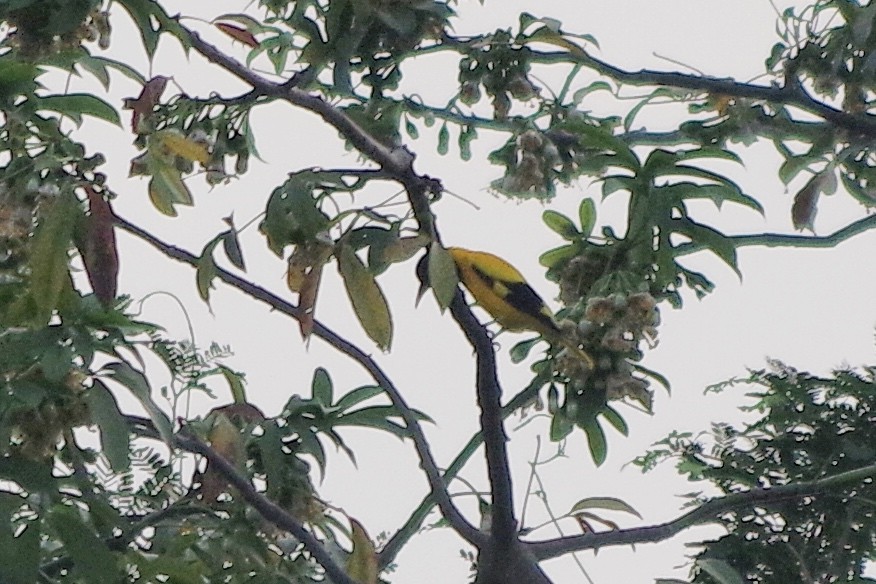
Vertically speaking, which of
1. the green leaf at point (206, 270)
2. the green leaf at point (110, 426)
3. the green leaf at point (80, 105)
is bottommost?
the green leaf at point (110, 426)

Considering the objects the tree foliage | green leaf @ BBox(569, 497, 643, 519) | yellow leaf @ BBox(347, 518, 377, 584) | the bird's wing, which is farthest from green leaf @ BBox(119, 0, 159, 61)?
green leaf @ BBox(569, 497, 643, 519)

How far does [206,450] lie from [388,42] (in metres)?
0.35

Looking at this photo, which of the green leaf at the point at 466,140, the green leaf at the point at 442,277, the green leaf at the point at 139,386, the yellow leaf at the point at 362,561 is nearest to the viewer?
the green leaf at the point at 442,277

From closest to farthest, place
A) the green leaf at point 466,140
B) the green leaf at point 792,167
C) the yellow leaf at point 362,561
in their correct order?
the yellow leaf at point 362,561, the green leaf at point 792,167, the green leaf at point 466,140

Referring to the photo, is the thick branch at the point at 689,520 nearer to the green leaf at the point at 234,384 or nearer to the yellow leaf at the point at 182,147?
the green leaf at the point at 234,384

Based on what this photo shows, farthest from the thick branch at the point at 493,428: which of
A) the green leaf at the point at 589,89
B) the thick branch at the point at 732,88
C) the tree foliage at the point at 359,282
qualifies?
the green leaf at the point at 589,89

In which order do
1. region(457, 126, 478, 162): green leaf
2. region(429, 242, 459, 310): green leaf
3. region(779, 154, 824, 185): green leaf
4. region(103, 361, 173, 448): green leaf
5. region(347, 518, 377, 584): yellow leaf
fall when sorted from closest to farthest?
region(429, 242, 459, 310): green leaf → region(103, 361, 173, 448): green leaf → region(347, 518, 377, 584): yellow leaf → region(779, 154, 824, 185): green leaf → region(457, 126, 478, 162): green leaf

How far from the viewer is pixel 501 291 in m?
0.73

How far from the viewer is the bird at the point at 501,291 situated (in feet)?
2.32

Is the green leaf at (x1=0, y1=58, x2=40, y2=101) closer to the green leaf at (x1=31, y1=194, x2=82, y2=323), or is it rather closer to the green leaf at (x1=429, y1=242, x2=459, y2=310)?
the green leaf at (x1=31, y1=194, x2=82, y2=323)

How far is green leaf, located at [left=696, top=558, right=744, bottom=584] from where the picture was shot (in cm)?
85

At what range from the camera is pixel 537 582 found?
813mm

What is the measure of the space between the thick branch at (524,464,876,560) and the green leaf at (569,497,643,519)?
0.24ft

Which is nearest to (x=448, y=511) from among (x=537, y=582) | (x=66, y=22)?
(x=537, y=582)
